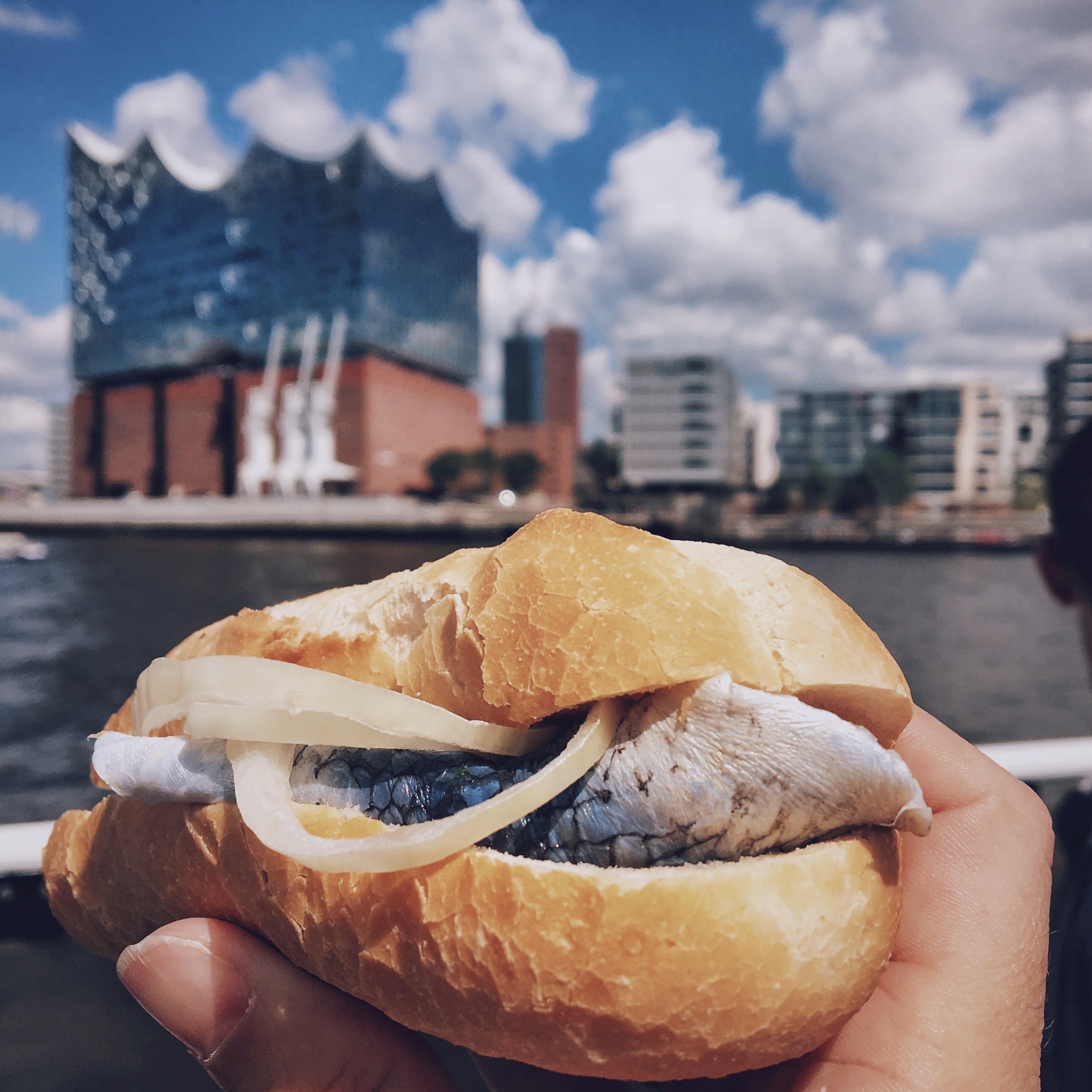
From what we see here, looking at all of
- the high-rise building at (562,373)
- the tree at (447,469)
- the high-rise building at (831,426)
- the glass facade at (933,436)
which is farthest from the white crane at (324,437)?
the high-rise building at (562,373)

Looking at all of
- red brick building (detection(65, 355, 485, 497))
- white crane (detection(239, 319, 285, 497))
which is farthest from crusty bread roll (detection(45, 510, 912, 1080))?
white crane (detection(239, 319, 285, 497))

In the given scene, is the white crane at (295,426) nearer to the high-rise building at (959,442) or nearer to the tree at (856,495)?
the tree at (856,495)

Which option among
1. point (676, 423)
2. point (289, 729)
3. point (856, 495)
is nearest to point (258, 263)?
point (676, 423)

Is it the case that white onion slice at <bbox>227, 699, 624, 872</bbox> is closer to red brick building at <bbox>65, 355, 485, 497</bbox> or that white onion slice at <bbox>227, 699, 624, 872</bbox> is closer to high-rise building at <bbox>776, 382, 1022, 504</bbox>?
red brick building at <bbox>65, 355, 485, 497</bbox>

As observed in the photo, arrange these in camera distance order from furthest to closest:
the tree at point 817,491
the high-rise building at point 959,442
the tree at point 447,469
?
the high-rise building at point 959,442
the tree at point 817,491
the tree at point 447,469

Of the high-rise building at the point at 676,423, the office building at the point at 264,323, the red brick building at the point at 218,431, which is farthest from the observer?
the high-rise building at the point at 676,423

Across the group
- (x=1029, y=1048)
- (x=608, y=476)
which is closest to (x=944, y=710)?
(x=1029, y=1048)
